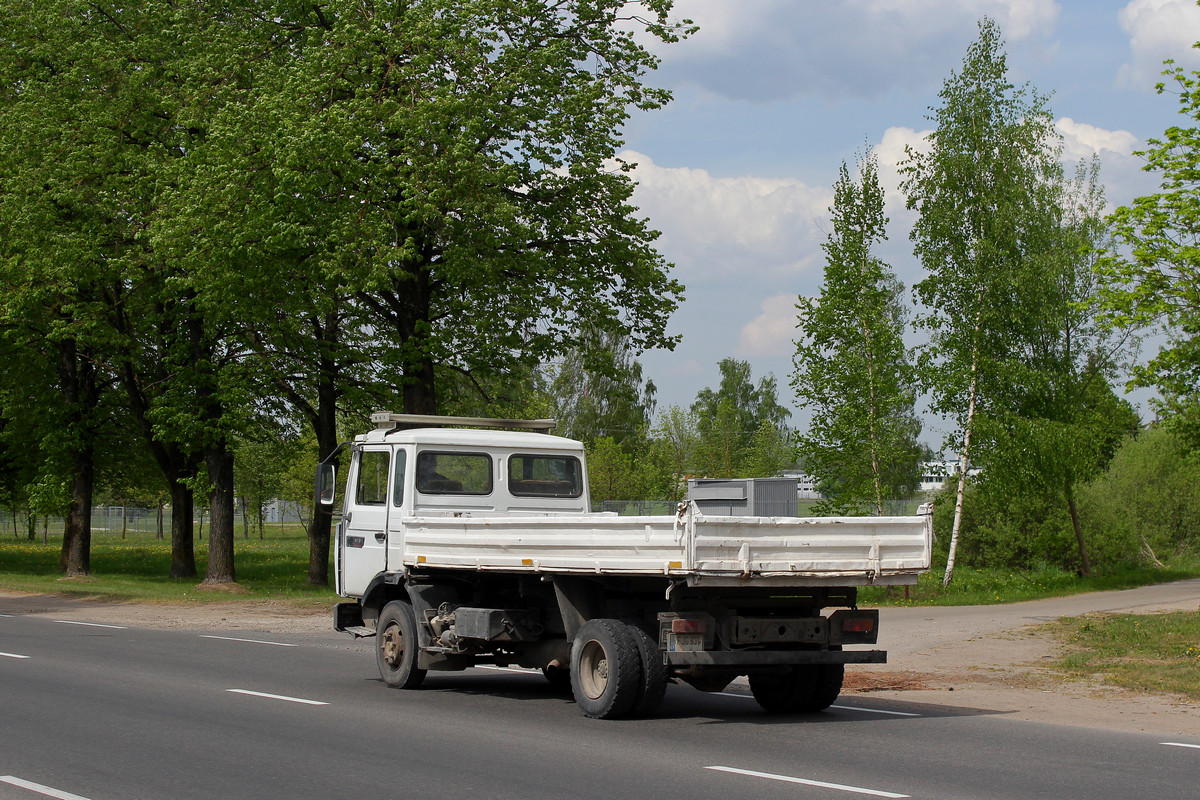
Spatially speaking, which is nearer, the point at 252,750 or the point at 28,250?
the point at 252,750

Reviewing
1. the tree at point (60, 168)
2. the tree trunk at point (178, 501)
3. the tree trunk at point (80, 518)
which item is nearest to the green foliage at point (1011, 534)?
the tree trunk at point (178, 501)

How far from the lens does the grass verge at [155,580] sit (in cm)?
2952

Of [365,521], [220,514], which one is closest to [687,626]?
[365,521]

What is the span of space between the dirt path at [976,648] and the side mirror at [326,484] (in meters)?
6.35

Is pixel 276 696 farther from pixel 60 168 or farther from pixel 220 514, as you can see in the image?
pixel 60 168

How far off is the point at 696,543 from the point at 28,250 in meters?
26.8

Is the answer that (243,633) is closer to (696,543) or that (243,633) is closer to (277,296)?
(277,296)

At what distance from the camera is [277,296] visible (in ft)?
87.6

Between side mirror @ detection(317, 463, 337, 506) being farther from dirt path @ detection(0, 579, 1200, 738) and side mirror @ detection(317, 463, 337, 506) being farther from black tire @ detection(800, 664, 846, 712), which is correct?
dirt path @ detection(0, 579, 1200, 738)

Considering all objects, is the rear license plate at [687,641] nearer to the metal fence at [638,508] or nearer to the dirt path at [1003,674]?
the dirt path at [1003,674]

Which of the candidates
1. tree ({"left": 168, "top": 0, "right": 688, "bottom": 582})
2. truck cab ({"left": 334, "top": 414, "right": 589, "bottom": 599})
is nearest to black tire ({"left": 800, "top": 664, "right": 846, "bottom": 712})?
Answer: truck cab ({"left": 334, "top": 414, "right": 589, "bottom": 599})

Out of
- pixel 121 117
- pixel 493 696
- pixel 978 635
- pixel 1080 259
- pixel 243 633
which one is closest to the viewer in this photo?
pixel 493 696

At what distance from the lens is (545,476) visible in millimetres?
14344

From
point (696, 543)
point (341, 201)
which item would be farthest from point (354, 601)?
point (341, 201)
